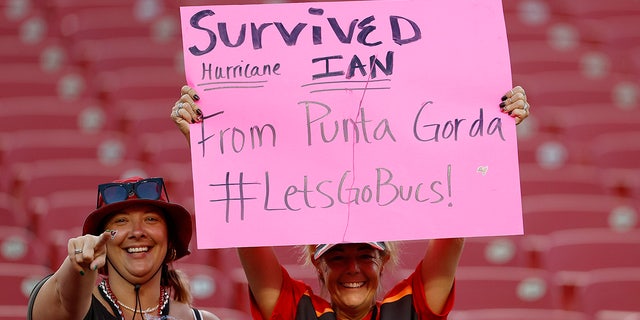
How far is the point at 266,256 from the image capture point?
3.07m

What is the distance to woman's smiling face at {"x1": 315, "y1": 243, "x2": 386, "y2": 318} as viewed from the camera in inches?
120

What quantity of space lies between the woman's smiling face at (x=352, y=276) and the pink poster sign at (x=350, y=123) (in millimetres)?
92

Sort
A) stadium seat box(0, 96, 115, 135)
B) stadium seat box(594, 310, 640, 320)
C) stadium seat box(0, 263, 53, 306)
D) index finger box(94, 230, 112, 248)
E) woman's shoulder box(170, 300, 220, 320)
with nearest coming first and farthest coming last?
index finger box(94, 230, 112, 248) < woman's shoulder box(170, 300, 220, 320) < stadium seat box(0, 263, 53, 306) < stadium seat box(594, 310, 640, 320) < stadium seat box(0, 96, 115, 135)

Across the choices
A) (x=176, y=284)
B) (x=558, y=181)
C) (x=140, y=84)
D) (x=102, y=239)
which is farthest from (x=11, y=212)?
(x=102, y=239)

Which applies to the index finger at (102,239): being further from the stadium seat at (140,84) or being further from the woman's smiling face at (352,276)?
the stadium seat at (140,84)

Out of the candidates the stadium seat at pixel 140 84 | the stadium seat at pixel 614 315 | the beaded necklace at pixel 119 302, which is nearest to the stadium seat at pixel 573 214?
the stadium seat at pixel 614 315

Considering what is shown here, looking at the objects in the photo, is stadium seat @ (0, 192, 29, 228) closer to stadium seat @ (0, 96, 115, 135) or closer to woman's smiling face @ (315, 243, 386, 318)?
stadium seat @ (0, 96, 115, 135)

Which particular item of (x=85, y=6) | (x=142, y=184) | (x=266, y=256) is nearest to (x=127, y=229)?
(x=142, y=184)

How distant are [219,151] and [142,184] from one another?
8.6 inches

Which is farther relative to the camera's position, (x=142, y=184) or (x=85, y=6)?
(x=85, y=6)

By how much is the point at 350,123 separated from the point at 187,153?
3.45 m

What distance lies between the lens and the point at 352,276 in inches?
121

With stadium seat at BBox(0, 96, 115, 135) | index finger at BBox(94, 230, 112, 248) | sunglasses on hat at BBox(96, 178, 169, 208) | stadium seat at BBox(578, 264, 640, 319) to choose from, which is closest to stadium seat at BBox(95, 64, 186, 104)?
stadium seat at BBox(0, 96, 115, 135)

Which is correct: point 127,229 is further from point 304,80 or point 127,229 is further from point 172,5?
point 172,5
